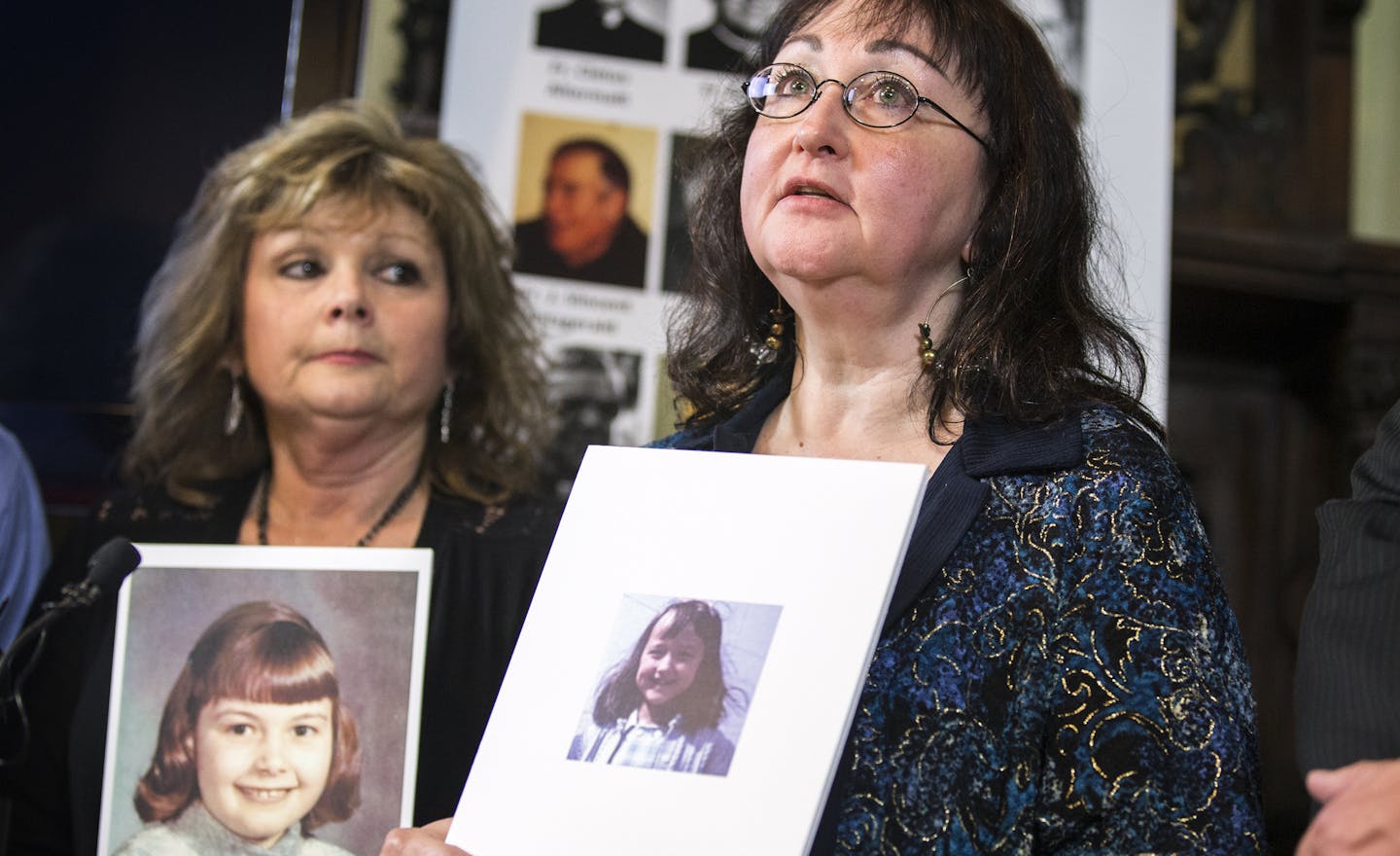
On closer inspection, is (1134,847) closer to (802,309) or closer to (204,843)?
(802,309)

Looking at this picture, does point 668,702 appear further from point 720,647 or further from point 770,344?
point 770,344

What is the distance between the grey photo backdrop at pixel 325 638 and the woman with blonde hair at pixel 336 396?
0.24 metres

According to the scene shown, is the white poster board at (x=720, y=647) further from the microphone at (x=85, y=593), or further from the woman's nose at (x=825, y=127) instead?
the microphone at (x=85, y=593)

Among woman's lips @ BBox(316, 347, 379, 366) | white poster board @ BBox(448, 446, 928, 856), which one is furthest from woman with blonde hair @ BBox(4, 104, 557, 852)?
white poster board @ BBox(448, 446, 928, 856)

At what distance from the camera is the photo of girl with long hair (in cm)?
133

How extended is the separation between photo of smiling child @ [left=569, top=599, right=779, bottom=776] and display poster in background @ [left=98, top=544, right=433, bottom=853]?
2.09 feet

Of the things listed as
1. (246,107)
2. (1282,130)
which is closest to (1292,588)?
(1282,130)

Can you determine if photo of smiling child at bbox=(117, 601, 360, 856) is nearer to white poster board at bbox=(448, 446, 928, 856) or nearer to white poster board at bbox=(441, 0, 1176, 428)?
white poster board at bbox=(448, 446, 928, 856)

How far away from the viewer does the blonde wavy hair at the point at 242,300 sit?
8.20ft

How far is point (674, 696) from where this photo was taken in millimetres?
1359

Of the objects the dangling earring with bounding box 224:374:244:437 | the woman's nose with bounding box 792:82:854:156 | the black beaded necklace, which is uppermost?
the woman's nose with bounding box 792:82:854:156

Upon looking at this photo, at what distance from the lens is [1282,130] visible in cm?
358

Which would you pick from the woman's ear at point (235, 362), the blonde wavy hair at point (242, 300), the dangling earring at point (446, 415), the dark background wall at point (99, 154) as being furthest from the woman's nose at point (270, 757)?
the dark background wall at point (99, 154)

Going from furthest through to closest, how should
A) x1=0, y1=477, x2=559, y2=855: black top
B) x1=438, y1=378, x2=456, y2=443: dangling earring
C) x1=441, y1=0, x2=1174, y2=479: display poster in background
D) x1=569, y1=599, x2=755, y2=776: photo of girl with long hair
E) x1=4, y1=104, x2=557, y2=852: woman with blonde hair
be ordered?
x1=441, y1=0, x2=1174, y2=479: display poster in background, x1=438, y1=378, x2=456, y2=443: dangling earring, x1=4, y1=104, x2=557, y2=852: woman with blonde hair, x1=0, y1=477, x2=559, y2=855: black top, x1=569, y1=599, x2=755, y2=776: photo of girl with long hair
